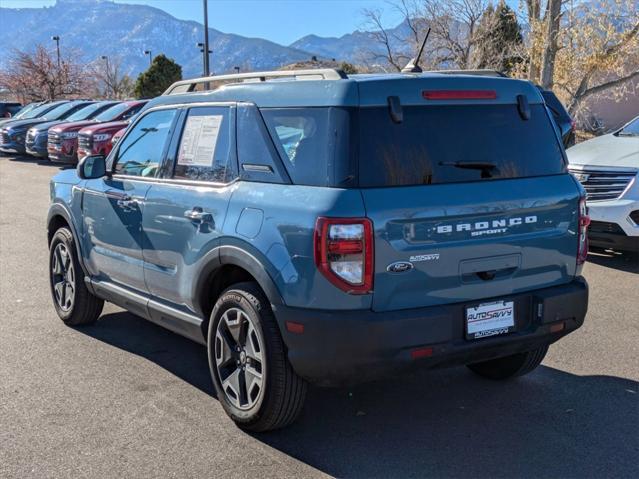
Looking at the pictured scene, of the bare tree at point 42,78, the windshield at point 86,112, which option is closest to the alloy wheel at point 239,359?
the windshield at point 86,112

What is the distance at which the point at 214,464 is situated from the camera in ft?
12.0

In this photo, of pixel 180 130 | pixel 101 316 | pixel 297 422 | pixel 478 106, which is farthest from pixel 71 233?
pixel 478 106

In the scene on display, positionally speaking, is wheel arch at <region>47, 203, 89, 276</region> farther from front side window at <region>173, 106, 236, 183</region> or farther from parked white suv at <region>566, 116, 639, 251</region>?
parked white suv at <region>566, 116, 639, 251</region>

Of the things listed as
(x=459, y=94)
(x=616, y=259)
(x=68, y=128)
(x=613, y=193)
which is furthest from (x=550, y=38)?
(x=459, y=94)

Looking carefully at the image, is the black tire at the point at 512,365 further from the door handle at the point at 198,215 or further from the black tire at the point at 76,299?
the black tire at the point at 76,299

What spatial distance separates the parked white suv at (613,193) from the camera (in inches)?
300

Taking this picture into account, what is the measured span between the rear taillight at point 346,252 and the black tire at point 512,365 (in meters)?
1.64

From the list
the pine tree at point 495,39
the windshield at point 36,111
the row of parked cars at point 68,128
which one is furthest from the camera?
the windshield at point 36,111

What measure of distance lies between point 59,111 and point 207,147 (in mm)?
20617

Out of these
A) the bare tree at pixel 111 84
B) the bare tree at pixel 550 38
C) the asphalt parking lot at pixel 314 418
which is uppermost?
the bare tree at pixel 111 84

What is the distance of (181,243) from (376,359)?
155 cm

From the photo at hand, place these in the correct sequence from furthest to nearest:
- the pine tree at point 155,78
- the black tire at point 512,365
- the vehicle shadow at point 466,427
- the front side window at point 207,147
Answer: the pine tree at point 155,78 < the black tire at point 512,365 < the front side window at point 207,147 < the vehicle shadow at point 466,427

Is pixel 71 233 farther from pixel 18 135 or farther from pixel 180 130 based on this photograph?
pixel 18 135

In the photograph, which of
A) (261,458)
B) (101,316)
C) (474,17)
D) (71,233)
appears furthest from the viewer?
(474,17)
